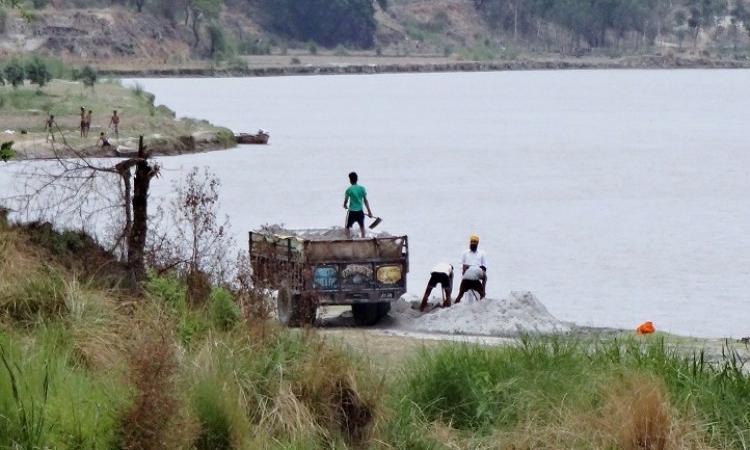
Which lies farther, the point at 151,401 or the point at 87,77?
the point at 87,77

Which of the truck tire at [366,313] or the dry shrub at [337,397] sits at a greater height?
the dry shrub at [337,397]

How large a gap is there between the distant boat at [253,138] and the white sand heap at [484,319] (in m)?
62.3

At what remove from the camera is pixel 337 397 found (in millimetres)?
13648

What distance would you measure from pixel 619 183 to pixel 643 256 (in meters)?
27.9

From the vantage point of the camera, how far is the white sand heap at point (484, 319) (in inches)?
963

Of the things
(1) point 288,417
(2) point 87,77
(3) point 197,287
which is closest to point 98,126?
(2) point 87,77

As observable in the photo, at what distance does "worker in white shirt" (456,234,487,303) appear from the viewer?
2681 centimetres

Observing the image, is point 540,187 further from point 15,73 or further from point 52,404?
point 52,404

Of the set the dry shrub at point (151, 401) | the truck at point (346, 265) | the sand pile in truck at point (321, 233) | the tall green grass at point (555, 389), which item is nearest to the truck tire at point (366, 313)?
the truck at point (346, 265)

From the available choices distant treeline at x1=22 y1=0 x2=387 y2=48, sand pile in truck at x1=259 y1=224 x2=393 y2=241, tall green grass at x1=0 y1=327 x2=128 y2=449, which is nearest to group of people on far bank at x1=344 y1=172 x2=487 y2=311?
sand pile in truck at x1=259 y1=224 x2=393 y2=241

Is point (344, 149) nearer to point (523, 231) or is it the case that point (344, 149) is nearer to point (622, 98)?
point (523, 231)

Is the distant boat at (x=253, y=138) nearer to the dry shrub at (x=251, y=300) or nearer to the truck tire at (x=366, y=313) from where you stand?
the truck tire at (x=366, y=313)

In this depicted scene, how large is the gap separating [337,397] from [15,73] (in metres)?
86.8

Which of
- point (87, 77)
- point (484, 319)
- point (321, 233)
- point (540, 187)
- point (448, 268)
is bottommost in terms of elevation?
point (540, 187)
